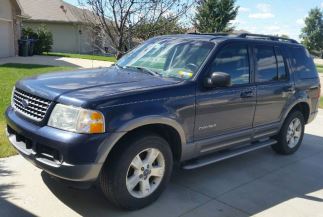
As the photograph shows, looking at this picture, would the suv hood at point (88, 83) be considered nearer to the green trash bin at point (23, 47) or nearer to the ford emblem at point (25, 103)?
the ford emblem at point (25, 103)

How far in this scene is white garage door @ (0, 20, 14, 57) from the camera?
76.2 feet

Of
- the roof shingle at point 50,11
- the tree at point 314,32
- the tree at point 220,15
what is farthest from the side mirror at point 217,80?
the tree at point 314,32

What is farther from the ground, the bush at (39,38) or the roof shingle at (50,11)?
the roof shingle at (50,11)

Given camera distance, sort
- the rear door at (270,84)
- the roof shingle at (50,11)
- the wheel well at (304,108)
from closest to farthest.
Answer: the rear door at (270,84) → the wheel well at (304,108) → the roof shingle at (50,11)

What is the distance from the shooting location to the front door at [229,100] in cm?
483

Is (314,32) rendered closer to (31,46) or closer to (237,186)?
(31,46)

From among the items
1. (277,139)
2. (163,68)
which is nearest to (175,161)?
(163,68)

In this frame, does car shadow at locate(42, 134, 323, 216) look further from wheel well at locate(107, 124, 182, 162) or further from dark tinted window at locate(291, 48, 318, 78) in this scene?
dark tinted window at locate(291, 48, 318, 78)

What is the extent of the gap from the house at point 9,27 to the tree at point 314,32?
214ft

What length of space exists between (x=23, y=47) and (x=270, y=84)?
22.2 m

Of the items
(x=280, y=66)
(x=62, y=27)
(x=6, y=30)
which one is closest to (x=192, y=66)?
(x=280, y=66)

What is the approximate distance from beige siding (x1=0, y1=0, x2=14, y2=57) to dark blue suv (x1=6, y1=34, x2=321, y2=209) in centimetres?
1971

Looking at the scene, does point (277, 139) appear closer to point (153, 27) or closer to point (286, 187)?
point (286, 187)

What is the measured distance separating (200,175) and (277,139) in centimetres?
179
